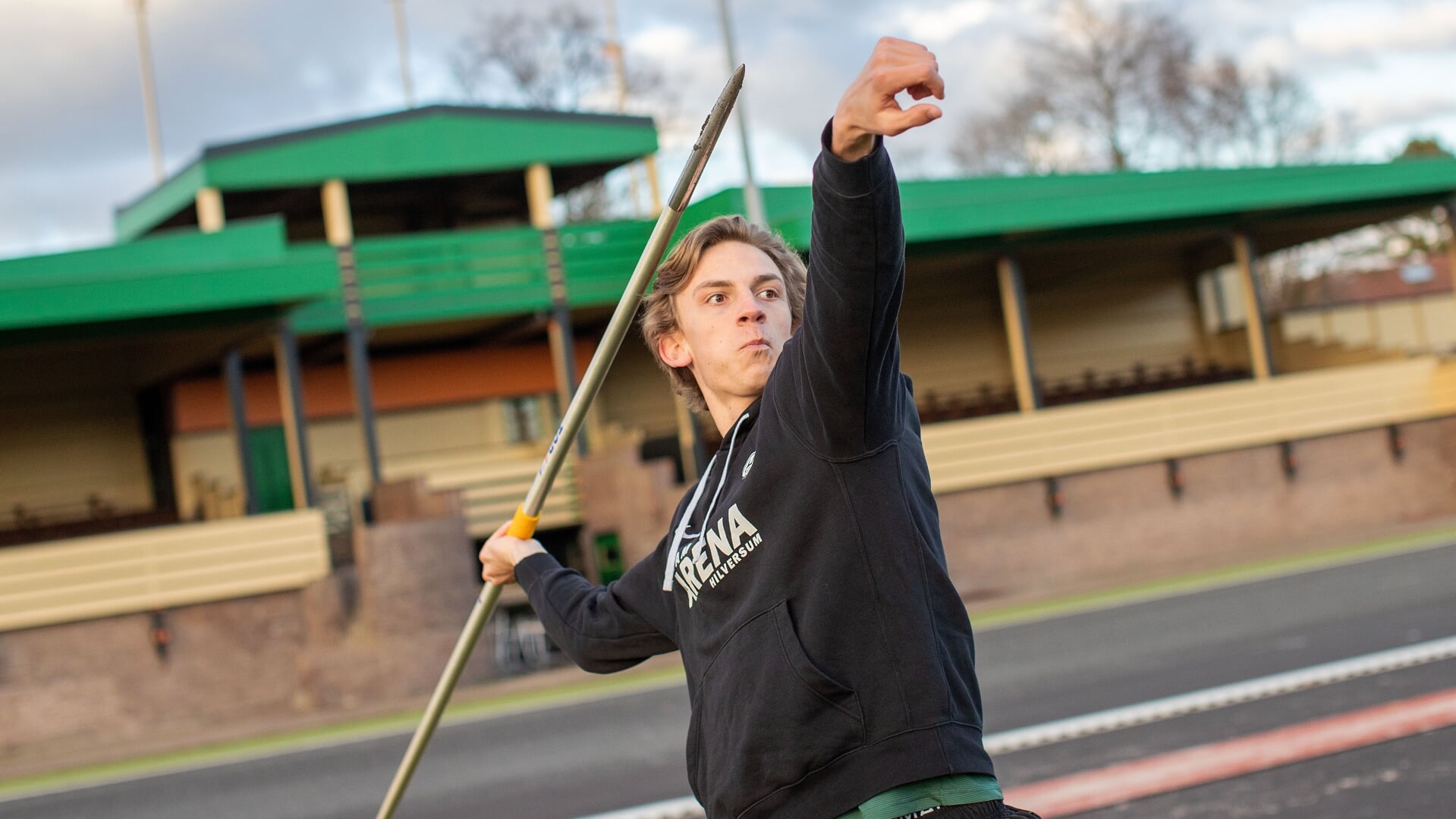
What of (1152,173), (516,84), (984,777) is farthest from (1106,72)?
(984,777)

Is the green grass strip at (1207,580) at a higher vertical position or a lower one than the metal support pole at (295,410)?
lower

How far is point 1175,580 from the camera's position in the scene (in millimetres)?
18125

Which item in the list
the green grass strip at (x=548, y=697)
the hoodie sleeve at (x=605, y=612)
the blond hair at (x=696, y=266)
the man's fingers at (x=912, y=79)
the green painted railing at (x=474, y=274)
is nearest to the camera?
the man's fingers at (x=912, y=79)

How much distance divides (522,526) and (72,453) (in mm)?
22465

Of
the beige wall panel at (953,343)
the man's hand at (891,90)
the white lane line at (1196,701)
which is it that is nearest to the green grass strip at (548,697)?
the white lane line at (1196,701)

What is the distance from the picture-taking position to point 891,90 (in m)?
1.92

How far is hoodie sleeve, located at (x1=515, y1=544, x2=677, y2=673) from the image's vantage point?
317 centimetres

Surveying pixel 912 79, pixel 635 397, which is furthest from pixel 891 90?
pixel 635 397

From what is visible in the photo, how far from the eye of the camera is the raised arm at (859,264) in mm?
1943

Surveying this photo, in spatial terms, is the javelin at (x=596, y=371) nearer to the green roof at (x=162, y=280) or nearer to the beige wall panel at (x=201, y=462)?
the green roof at (x=162, y=280)

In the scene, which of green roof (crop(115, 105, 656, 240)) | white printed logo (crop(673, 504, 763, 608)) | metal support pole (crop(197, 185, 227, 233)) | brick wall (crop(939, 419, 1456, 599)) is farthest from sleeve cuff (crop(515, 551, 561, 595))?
green roof (crop(115, 105, 656, 240))

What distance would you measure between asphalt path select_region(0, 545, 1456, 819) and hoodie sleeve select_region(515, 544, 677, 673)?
377 centimetres

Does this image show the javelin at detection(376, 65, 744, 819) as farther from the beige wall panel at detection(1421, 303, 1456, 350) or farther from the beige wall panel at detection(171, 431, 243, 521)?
the beige wall panel at detection(1421, 303, 1456, 350)

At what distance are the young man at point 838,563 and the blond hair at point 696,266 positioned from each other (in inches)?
4.9
